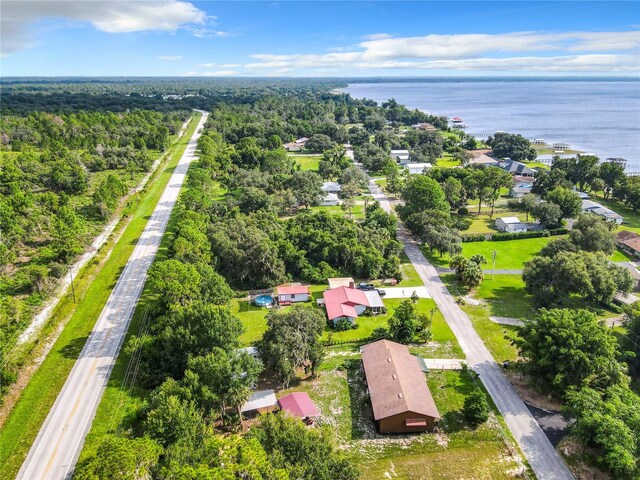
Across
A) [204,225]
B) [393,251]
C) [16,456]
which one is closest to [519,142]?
[393,251]

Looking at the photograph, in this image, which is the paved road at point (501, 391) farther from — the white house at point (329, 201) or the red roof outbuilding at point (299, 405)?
the white house at point (329, 201)

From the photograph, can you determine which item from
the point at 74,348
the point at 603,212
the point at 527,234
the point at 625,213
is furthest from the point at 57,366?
the point at 625,213

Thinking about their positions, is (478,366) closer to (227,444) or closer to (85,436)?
(227,444)

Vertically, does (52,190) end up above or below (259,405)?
above

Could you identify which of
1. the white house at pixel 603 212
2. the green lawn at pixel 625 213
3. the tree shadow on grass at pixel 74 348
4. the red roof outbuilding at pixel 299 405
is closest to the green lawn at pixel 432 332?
the red roof outbuilding at pixel 299 405

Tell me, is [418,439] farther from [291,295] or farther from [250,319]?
[291,295]

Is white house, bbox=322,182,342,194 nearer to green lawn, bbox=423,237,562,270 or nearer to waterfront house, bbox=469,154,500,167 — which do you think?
green lawn, bbox=423,237,562,270

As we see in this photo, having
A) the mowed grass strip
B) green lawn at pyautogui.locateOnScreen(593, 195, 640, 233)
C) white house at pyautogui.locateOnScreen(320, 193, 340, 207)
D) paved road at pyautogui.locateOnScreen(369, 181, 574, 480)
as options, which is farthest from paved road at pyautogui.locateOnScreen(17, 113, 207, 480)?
green lawn at pyautogui.locateOnScreen(593, 195, 640, 233)
